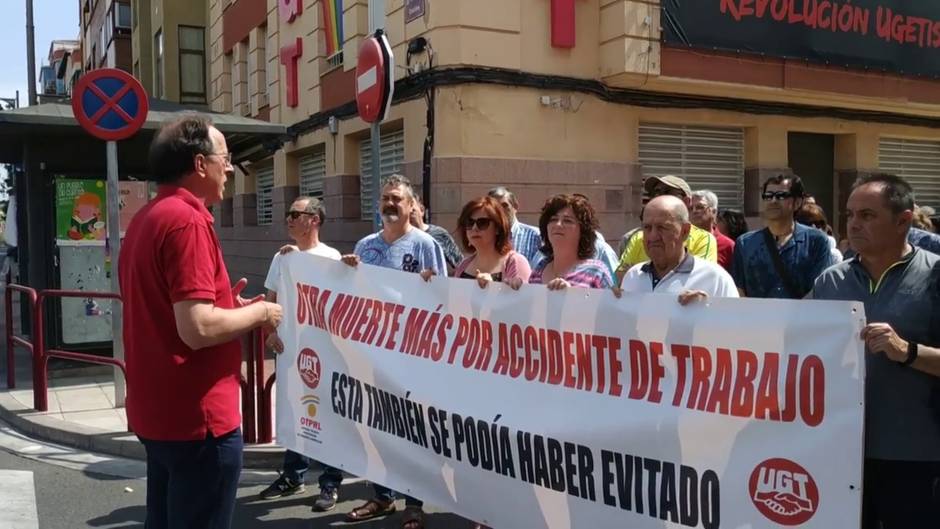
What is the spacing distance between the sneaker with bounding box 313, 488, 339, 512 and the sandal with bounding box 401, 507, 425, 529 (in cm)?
65

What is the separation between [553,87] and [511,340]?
6961 mm

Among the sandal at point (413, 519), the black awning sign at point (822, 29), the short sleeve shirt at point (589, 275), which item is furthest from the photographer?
the black awning sign at point (822, 29)

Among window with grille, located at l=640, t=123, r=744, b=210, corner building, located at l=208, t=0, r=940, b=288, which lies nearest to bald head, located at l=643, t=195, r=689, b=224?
corner building, located at l=208, t=0, r=940, b=288

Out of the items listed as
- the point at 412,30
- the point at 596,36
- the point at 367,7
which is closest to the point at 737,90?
the point at 596,36

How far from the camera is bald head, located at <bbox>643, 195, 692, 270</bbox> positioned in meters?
3.54

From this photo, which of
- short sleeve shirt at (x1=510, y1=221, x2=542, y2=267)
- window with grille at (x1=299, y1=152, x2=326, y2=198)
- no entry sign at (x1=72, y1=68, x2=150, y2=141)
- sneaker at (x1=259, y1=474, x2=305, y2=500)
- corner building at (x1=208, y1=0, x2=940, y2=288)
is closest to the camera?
sneaker at (x1=259, y1=474, x2=305, y2=500)

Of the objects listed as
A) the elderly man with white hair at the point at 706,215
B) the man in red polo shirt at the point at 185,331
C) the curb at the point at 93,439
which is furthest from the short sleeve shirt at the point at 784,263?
the curb at the point at 93,439

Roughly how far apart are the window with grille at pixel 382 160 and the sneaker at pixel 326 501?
619 cm

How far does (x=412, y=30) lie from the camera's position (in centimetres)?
1043

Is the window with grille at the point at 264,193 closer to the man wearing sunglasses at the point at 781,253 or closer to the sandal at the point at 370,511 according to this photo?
the sandal at the point at 370,511

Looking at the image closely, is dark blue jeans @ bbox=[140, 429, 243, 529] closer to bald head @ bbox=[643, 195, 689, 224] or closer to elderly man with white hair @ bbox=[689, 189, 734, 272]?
bald head @ bbox=[643, 195, 689, 224]

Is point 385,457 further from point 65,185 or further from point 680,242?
point 65,185

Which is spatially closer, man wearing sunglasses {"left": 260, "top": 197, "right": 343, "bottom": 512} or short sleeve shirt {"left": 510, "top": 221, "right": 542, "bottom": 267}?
man wearing sunglasses {"left": 260, "top": 197, "right": 343, "bottom": 512}

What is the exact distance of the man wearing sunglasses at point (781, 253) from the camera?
471 centimetres
